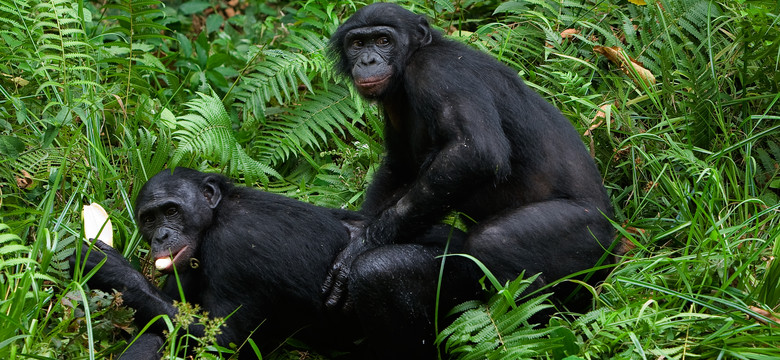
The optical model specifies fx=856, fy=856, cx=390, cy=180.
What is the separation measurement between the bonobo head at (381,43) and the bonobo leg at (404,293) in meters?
1.19

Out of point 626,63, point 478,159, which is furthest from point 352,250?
point 626,63

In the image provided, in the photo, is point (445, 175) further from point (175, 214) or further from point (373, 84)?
point (175, 214)

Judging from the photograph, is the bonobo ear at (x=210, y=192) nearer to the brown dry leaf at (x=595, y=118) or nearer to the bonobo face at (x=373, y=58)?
the bonobo face at (x=373, y=58)

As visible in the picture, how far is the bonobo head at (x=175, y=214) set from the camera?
18.0 feet

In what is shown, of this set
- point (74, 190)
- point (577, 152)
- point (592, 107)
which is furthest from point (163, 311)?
point (592, 107)

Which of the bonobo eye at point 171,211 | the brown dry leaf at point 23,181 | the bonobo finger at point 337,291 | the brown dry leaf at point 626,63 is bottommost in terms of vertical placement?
the bonobo finger at point 337,291

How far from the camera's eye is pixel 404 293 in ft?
17.3

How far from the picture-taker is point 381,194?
6676 mm

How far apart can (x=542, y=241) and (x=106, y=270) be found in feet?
8.91

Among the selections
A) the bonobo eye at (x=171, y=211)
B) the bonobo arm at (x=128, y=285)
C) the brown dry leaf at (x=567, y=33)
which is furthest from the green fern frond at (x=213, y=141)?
the brown dry leaf at (x=567, y=33)

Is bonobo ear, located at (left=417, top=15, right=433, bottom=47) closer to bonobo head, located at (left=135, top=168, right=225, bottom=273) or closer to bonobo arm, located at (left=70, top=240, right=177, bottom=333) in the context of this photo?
bonobo head, located at (left=135, top=168, right=225, bottom=273)

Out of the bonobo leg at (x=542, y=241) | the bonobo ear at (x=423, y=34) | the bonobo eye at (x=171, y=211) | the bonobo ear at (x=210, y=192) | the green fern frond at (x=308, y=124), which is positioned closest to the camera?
the bonobo leg at (x=542, y=241)

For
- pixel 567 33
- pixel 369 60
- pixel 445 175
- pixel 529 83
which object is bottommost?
pixel 445 175

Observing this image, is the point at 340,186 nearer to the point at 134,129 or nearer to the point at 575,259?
the point at 134,129
